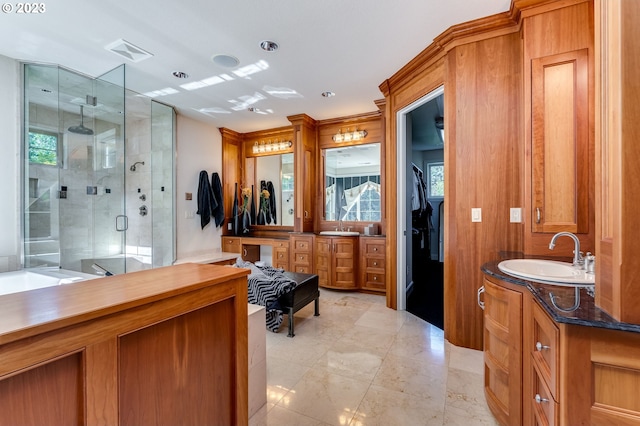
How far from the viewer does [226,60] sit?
284 cm

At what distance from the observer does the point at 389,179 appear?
347cm

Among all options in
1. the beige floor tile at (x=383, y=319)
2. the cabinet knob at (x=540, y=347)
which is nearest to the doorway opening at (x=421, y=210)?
the beige floor tile at (x=383, y=319)

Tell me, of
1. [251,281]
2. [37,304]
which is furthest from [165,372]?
[251,281]

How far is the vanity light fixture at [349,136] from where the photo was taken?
4.50m

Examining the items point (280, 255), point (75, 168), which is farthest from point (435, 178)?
point (75, 168)

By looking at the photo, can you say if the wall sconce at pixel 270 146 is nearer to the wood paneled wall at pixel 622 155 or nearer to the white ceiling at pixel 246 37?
the white ceiling at pixel 246 37

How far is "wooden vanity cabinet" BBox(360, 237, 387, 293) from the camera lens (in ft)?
13.1

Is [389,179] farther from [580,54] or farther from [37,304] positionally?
[37,304]

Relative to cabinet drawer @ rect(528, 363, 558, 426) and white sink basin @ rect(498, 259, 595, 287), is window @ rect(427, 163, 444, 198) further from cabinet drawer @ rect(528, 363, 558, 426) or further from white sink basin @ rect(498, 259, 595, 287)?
cabinet drawer @ rect(528, 363, 558, 426)

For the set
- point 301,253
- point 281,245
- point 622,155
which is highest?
point 622,155

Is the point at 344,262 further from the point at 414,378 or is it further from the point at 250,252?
the point at 414,378

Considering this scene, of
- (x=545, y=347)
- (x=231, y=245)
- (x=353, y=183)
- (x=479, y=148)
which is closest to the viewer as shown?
(x=545, y=347)

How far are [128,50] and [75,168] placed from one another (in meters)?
1.51

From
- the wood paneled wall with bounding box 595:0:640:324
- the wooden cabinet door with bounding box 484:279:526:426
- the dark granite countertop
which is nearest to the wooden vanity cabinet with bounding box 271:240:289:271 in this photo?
the wooden cabinet door with bounding box 484:279:526:426
